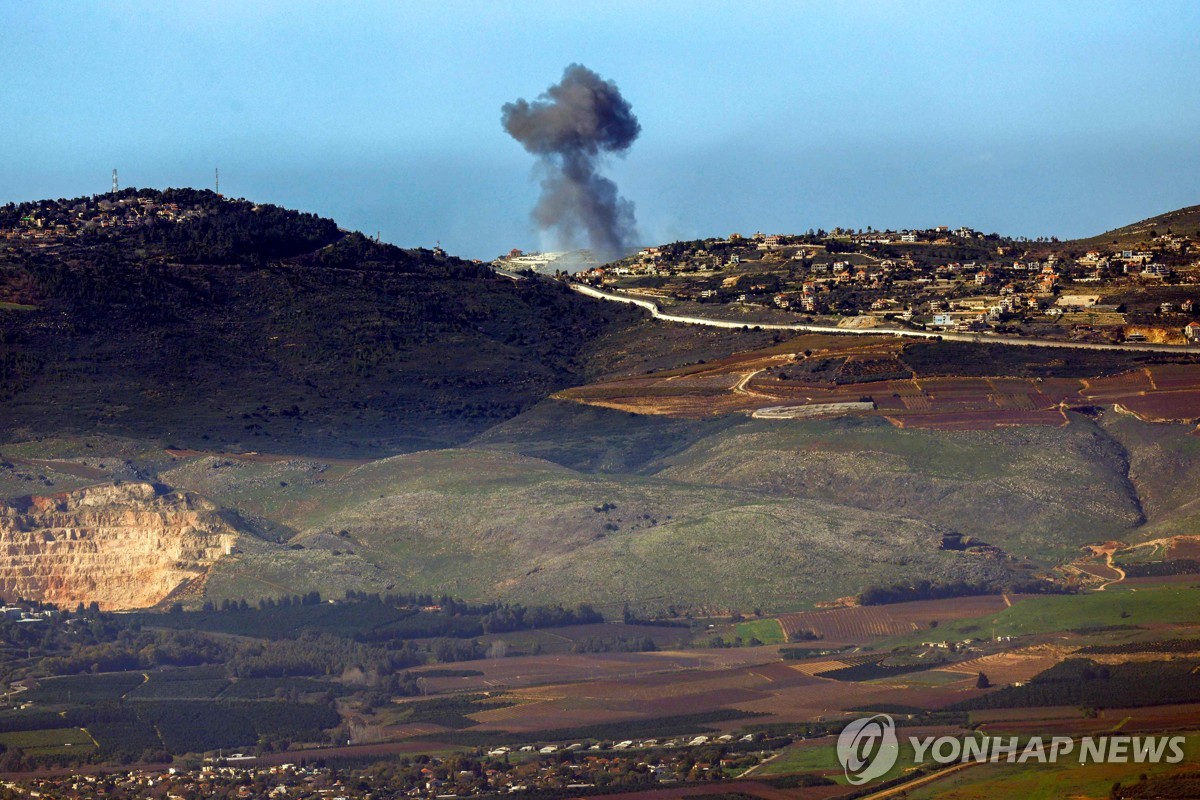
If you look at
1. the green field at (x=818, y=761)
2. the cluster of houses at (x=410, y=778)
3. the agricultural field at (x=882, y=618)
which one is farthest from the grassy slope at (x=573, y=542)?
the cluster of houses at (x=410, y=778)

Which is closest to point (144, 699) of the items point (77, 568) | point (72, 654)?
point (72, 654)

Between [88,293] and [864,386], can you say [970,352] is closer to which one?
[864,386]

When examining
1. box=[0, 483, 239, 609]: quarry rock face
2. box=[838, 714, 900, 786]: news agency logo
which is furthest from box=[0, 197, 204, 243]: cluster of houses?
box=[838, 714, 900, 786]: news agency logo

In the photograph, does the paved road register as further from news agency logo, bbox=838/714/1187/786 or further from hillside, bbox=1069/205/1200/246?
news agency logo, bbox=838/714/1187/786

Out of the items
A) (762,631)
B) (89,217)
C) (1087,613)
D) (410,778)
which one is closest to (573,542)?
→ (762,631)

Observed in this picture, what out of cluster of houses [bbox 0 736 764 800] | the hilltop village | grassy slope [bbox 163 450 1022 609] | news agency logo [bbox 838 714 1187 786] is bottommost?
news agency logo [bbox 838 714 1187 786]

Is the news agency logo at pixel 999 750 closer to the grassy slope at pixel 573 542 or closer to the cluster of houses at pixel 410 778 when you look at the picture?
the cluster of houses at pixel 410 778

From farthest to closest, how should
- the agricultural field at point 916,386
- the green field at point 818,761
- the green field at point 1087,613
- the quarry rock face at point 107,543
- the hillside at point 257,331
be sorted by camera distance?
the hillside at point 257,331, the agricultural field at point 916,386, the quarry rock face at point 107,543, the green field at point 1087,613, the green field at point 818,761
